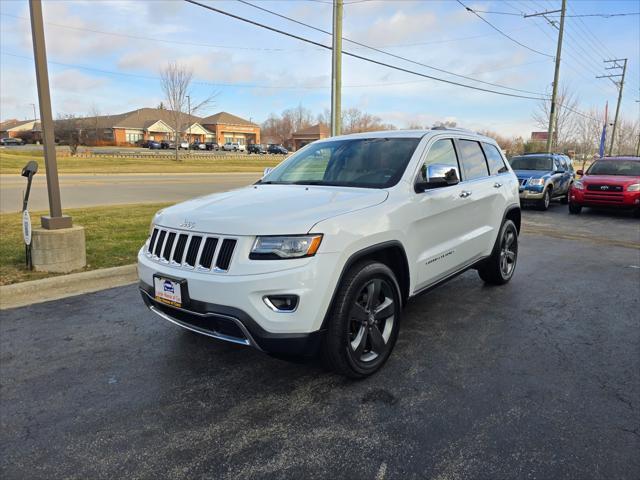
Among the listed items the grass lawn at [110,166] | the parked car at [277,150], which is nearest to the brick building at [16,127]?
the parked car at [277,150]

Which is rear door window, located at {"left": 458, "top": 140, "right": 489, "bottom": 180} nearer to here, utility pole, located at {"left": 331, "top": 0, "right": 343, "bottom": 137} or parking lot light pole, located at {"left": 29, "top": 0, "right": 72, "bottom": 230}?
parking lot light pole, located at {"left": 29, "top": 0, "right": 72, "bottom": 230}

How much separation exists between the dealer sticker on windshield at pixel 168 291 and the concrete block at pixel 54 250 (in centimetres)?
345

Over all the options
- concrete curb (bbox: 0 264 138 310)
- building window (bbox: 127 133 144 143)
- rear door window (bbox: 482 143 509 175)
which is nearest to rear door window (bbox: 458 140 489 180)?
rear door window (bbox: 482 143 509 175)

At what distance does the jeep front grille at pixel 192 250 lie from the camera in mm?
2943

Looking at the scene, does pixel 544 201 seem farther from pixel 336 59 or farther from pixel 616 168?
pixel 336 59

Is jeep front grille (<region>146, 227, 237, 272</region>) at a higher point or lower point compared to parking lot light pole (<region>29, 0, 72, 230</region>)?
lower

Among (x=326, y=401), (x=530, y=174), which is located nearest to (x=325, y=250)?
(x=326, y=401)

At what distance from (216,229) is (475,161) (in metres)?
3.22

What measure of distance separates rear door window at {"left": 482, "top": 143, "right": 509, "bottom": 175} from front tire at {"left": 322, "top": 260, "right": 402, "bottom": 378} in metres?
2.66

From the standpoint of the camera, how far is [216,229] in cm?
301

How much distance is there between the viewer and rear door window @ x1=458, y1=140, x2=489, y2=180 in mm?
4801

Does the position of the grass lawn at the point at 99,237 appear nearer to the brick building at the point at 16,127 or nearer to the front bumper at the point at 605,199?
the front bumper at the point at 605,199

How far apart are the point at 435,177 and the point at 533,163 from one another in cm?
1306

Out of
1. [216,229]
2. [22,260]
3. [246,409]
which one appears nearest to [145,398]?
[246,409]
